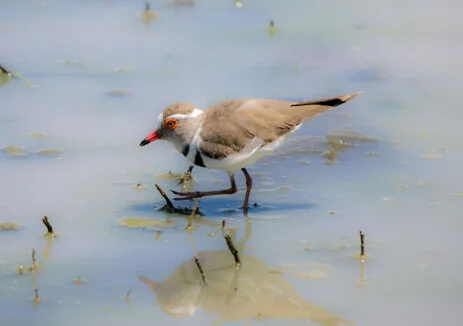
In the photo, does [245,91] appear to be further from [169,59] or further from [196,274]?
[196,274]

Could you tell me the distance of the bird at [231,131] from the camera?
7.00m

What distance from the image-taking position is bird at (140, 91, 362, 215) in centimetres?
700

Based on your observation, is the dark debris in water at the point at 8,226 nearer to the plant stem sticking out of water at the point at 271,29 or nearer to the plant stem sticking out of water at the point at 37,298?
the plant stem sticking out of water at the point at 37,298

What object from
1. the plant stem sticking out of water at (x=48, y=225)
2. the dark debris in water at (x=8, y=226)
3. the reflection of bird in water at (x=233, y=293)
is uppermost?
the plant stem sticking out of water at (x=48, y=225)

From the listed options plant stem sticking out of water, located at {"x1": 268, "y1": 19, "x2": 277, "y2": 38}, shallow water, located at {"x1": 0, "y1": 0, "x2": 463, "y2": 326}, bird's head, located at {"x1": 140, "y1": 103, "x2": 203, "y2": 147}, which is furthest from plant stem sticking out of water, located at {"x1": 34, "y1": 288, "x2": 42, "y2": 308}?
plant stem sticking out of water, located at {"x1": 268, "y1": 19, "x2": 277, "y2": 38}

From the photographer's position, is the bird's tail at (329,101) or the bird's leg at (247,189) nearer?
the bird's leg at (247,189)

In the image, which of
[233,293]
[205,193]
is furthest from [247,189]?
[233,293]

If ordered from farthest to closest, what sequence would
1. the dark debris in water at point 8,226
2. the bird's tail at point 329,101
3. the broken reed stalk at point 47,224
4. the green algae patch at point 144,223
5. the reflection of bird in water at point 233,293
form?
1. the bird's tail at point 329,101
2. the green algae patch at point 144,223
3. the dark debris in water at point 8,226
4. the broken reed stalk at point 47,224
5. the reflection of bird in water at point 233,293

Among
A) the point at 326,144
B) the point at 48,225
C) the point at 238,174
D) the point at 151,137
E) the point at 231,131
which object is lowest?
the point at 238,174

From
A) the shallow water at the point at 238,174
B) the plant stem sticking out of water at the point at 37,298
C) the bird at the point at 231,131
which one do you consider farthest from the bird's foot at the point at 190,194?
the plant stem sticking out of water at the point at 37,298

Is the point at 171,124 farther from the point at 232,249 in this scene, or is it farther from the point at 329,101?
the point at 232,249

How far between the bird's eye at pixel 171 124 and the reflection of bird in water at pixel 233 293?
131 centimetres

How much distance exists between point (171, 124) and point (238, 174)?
1015mm

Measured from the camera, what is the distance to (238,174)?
7.98m
